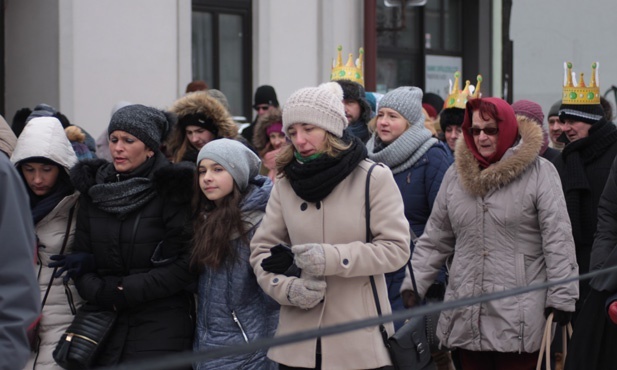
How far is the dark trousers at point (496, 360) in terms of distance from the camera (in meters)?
5.80

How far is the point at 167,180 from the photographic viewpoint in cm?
556

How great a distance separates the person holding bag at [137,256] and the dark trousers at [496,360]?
1.43 metres

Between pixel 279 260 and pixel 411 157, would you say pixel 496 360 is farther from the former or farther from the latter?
pixel 279 260

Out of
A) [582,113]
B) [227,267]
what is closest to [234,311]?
[227,267]

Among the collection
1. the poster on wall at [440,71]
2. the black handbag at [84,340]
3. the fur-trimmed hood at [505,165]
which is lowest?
the black handbag at [84,340]

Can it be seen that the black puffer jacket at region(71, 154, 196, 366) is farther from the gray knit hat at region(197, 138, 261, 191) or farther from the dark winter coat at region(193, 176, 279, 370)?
the gray knit hat at region(197, 138, 261, 191)

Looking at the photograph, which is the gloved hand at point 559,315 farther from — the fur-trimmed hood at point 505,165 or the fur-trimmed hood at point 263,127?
the fur-trimmed hood at point 263,127

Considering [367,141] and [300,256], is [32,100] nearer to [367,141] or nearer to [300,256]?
[367,141]

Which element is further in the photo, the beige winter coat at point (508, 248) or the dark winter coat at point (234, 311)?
the beige winter coat at point (508, 248)

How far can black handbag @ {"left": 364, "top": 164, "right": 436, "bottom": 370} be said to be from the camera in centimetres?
489

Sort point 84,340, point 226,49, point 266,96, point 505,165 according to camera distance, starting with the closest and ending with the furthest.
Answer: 1. point 84,340
2. point 505,165
3. point 266,96
4. point 226,49

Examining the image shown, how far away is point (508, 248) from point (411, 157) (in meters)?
1.23

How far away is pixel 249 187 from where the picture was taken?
18.9 feet

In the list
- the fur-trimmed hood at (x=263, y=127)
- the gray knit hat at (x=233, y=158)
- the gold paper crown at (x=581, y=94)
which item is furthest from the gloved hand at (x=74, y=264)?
the gold paper crown at (x=581, y=94)
